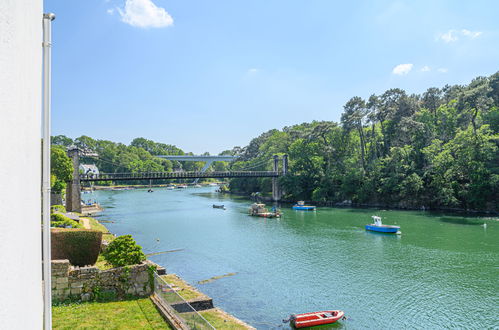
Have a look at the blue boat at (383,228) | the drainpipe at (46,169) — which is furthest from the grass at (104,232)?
the blue boat at (383,228)

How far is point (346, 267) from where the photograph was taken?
2083 centimetres

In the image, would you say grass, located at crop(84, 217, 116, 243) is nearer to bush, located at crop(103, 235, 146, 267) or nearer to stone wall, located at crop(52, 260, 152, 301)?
bush, located at crop(103, 235, 146, 267)

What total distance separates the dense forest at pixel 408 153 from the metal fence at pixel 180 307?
39.8 m

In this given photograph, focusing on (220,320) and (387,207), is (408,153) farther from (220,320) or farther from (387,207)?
(220,320)

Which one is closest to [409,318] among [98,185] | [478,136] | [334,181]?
[478,136]

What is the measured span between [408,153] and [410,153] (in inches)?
33.1


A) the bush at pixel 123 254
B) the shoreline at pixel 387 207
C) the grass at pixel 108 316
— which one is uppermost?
the bush at pixel 123 254

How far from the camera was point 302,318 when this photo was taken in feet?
42.5

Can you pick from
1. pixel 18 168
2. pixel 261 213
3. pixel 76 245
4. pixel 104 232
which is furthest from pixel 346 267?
pixel 261 213

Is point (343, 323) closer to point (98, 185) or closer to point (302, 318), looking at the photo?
point (302, 318)

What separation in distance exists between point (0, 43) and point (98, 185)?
375 feet

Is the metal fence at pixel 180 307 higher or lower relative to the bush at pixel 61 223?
lower

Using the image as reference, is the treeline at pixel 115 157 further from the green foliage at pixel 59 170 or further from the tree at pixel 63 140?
the green foliage at pixel 59 170

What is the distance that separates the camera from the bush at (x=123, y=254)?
1216cm
